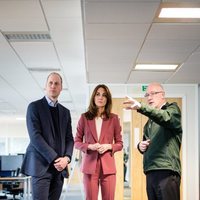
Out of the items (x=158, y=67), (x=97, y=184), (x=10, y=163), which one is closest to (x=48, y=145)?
(x=97, y=184)

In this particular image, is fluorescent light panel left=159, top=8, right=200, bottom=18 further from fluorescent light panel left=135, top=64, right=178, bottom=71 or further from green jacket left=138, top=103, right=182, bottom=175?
fluorescent light panel left=135, top=64, right=178, bottom=71

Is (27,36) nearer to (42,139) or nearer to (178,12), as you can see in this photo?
(178,12)

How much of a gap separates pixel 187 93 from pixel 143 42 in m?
2.89

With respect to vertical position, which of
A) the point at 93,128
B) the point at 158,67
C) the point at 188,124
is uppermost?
the point at 158,67

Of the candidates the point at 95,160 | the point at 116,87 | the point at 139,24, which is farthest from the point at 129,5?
the point at 116,87

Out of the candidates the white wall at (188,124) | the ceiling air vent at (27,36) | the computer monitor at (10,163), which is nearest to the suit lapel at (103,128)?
the ceiling air vent at (27,36)

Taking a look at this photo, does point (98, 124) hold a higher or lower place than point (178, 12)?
lower

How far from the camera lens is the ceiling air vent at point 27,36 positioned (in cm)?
448

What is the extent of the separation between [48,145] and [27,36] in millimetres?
2295

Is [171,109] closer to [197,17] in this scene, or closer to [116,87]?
[197,17]

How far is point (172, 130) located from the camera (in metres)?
2.65

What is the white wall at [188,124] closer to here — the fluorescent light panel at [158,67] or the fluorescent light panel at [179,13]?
the fluorescent light panel at [158,67]

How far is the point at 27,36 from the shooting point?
4.59 m

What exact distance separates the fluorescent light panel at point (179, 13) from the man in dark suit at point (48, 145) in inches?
43.4
